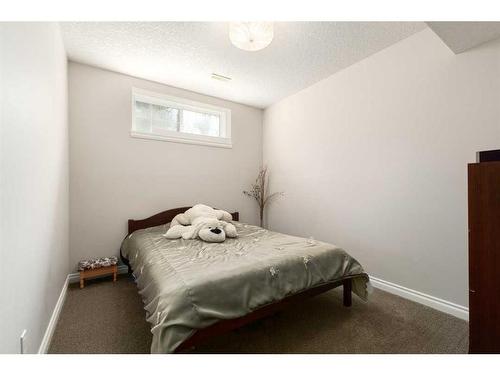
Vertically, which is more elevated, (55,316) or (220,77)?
(220,77)

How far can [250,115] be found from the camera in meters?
3.82

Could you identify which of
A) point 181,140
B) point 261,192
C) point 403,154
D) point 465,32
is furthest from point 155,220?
point 465,32

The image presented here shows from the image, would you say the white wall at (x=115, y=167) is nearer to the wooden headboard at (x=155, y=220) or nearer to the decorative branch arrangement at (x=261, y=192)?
the wooden headboard at (x=155, y=220)

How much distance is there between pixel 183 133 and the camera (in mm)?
3168

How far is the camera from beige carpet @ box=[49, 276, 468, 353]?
1.43 meters

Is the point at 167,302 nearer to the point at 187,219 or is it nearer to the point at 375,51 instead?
the point at 187,219

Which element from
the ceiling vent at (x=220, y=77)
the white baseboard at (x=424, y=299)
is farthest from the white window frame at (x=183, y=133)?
the white baseboard at (x=424, y=299)

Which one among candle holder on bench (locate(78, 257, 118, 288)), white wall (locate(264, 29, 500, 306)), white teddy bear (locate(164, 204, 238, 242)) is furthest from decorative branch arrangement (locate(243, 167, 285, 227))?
candle holder on bench (locate(78, 257, 118, 288))

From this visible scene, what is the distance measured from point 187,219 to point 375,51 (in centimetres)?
290

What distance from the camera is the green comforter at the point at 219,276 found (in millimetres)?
1157

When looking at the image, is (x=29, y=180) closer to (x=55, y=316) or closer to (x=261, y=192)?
(x=55, y=316)

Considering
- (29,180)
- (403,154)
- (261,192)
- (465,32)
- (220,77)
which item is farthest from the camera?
(261,192)

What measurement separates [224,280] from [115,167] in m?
2.21

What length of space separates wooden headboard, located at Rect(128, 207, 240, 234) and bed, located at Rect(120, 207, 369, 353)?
0.49 m
